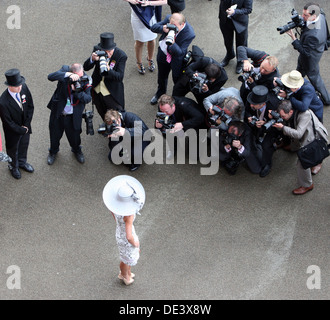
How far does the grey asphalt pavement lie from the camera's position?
6.71 metres

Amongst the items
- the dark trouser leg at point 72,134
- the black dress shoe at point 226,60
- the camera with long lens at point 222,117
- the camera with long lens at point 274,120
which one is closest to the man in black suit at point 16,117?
the dark trouser leg at point 72,134

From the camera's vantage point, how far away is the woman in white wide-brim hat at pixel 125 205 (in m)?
5.71

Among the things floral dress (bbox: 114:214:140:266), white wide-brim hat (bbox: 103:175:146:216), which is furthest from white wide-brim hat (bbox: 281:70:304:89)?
floral dress (bbox: 114:214:140:266)

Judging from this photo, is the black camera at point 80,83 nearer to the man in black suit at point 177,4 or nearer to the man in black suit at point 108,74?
the man in black suit at point 108,74

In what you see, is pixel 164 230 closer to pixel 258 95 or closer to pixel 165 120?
pixel 165 120

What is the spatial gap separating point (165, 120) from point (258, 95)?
1168 millimetres

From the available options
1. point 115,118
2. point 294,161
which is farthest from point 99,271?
point 294,161

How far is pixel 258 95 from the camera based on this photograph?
23.1 feet

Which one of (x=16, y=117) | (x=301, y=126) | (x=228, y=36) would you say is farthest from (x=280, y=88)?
(x=16, y=117)

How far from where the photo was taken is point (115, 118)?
283 inches

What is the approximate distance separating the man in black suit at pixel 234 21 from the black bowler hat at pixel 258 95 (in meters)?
1.41
